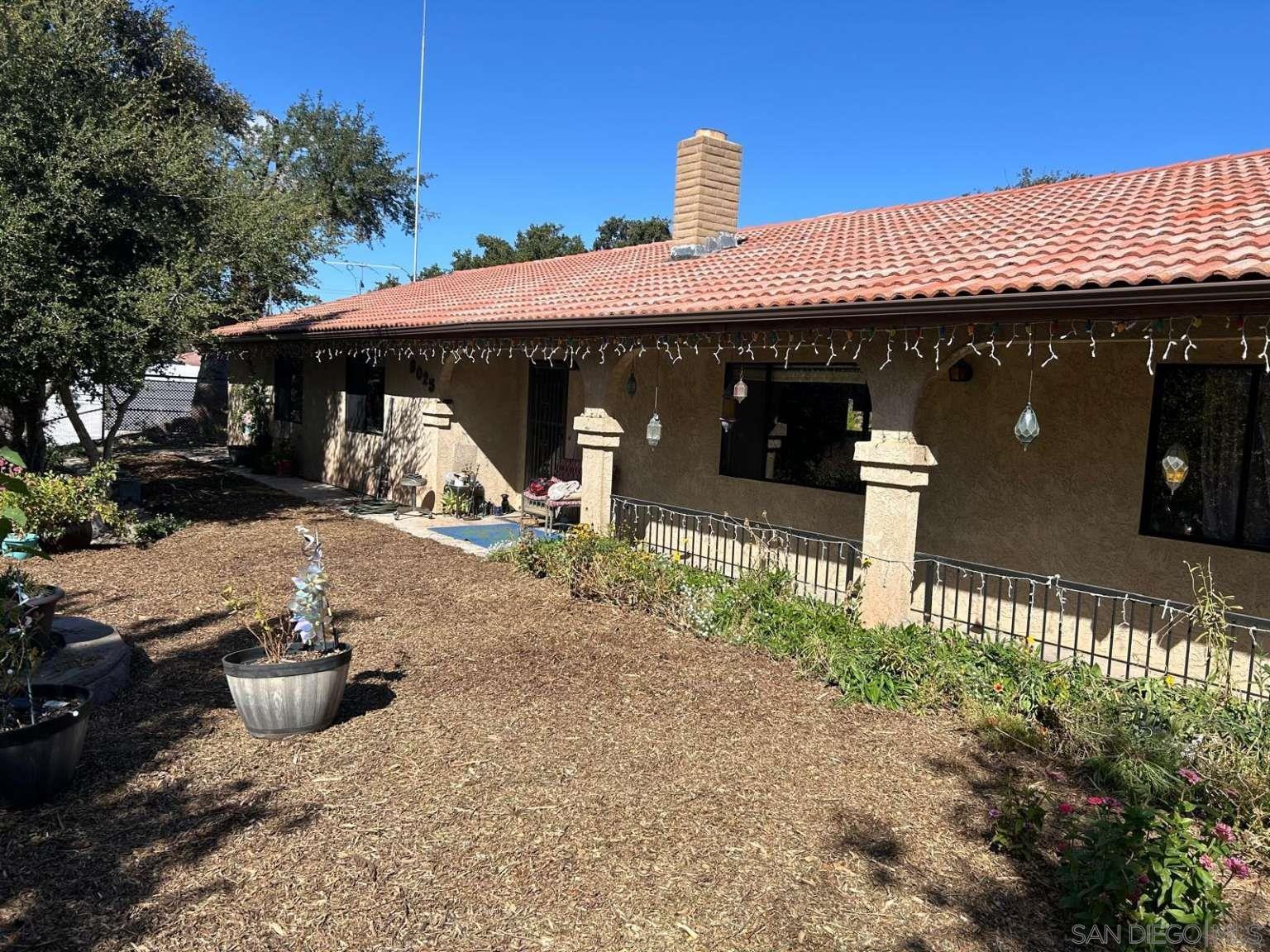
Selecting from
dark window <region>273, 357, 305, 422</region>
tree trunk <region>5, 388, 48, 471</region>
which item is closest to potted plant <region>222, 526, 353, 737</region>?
tree trunk <region>5, 388, 48, 471</region>

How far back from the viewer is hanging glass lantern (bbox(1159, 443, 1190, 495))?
6.27m

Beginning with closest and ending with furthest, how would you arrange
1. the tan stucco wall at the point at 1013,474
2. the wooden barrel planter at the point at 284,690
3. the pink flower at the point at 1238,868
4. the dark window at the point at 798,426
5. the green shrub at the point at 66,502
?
the pink flower at the point at 1238,868
the wooden barrel planter at the point at 284,690
the tan stucco wall at the point at 1013,474
the dark window at the point at 798,426
the green shrub at the point at 66,502

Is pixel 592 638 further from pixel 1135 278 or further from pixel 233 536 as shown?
pixel 233 536

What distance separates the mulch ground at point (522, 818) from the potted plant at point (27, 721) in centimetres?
14

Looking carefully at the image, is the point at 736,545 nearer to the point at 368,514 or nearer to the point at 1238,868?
the point at 1238,868

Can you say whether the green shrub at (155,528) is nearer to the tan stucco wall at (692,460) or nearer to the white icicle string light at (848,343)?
the white icicle string light at (848,343)

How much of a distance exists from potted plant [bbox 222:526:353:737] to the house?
4.00 meters

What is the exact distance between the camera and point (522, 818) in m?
4.01

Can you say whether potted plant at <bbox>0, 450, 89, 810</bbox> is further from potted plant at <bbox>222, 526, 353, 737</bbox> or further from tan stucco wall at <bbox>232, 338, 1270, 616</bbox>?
tan stucco wall at <bbox>232, 338, 1270, 616</bbox>

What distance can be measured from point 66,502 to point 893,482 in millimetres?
8924

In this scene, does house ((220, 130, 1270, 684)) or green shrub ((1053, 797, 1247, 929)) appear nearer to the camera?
green shrub ((1053, 797, 1247, 929))

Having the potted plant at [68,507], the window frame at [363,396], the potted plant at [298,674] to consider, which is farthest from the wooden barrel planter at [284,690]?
the window frame at [363,396]

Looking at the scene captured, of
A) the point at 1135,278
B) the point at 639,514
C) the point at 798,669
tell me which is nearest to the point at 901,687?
the point at 798,669

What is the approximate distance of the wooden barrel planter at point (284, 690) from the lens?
181 inches
